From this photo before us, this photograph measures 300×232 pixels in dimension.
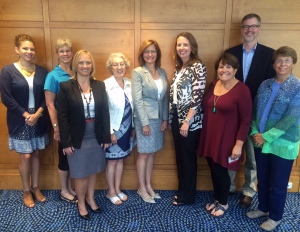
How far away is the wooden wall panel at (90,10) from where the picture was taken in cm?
273

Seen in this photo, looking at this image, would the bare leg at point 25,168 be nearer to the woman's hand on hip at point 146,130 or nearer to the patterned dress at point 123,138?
the patterned dress at point 123,138

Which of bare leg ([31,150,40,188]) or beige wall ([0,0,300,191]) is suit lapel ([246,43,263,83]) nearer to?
beige wall ([0,0,300,191])

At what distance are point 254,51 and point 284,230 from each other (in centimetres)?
176

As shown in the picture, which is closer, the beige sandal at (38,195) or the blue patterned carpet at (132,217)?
the blue patterned carpet at (132,217)

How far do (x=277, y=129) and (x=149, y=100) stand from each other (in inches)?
47.6

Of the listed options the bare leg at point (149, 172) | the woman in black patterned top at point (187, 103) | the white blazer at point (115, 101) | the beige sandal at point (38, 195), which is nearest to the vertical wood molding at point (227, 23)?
the woman in black patterned top at point (187, 103)

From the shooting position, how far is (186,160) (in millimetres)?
2695

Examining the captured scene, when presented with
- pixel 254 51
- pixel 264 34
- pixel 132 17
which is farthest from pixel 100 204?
pixel 264 34

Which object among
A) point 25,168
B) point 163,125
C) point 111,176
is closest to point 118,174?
point 111,176

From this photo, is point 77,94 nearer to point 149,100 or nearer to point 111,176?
point 149,100

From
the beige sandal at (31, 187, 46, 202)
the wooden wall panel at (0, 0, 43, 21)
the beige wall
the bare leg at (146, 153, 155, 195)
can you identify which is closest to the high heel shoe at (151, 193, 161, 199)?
the bare leg at (146, 153, 155, 195)

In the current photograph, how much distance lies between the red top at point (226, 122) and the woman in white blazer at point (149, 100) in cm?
47

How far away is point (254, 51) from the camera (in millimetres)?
2604

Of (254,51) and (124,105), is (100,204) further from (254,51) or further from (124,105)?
(254,51)
